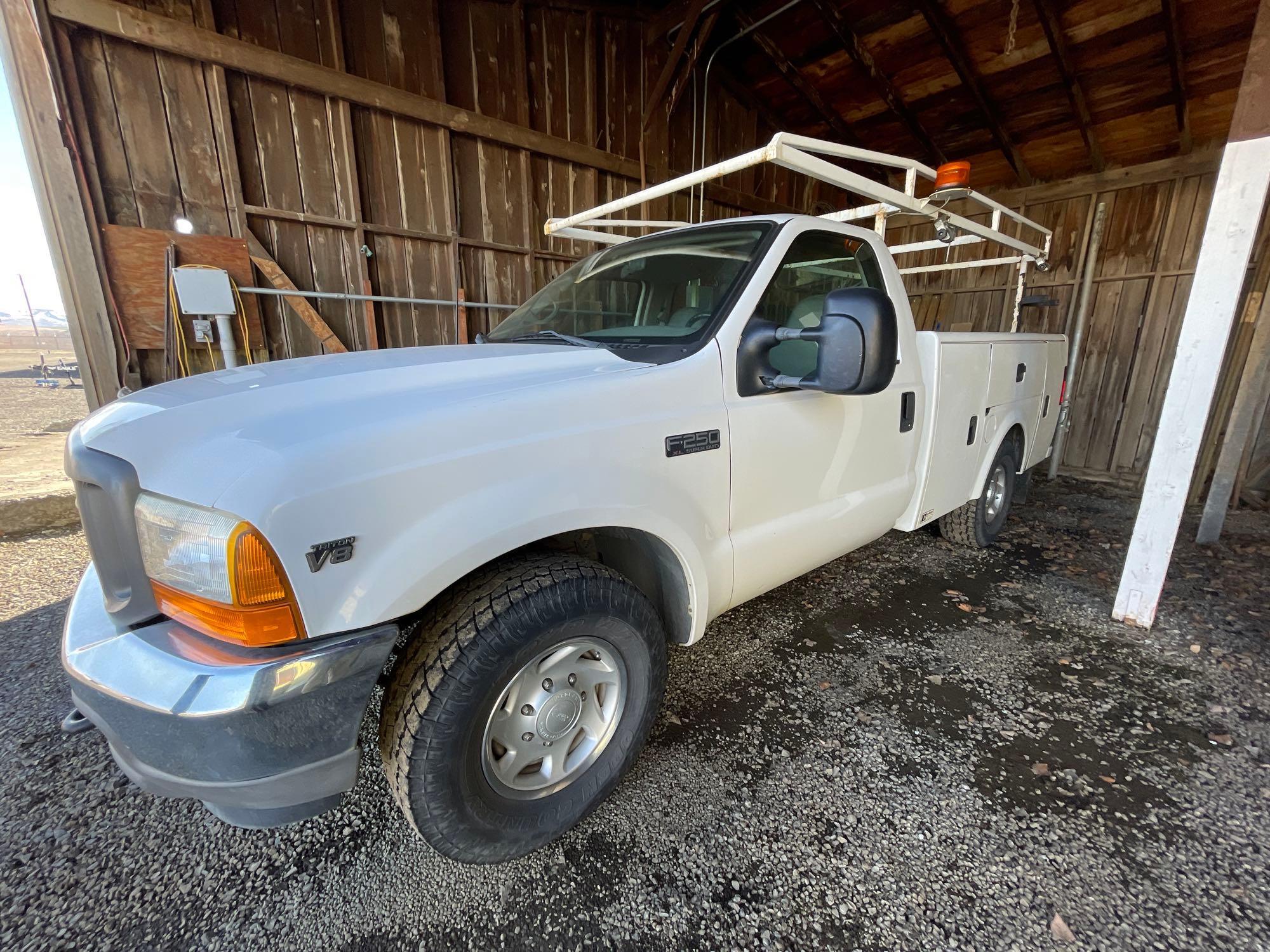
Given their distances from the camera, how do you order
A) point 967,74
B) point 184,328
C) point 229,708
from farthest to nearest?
point 967,74 → point 184,328 → point 229,708

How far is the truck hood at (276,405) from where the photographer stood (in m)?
1.18

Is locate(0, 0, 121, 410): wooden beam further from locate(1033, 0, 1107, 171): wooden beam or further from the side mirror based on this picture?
locate(1033, 0, 1107, 171): wooden beam

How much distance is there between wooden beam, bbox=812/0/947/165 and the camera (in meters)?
5.79

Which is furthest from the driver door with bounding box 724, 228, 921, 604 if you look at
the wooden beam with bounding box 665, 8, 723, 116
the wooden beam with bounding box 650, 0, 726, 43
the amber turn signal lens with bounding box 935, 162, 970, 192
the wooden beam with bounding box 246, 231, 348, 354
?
the wooden beam with bounding box 650, 0, 726, 43

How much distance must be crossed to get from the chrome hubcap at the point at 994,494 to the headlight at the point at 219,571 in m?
4.30

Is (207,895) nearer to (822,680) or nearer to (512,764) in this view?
(512,764)

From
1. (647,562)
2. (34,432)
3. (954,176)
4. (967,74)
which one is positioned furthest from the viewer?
(34,432)

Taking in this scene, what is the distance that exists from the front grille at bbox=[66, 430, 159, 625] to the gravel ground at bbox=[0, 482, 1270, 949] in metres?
0.92

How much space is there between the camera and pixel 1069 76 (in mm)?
5449

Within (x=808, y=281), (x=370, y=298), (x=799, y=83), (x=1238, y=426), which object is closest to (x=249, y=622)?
(x=808, y=281)

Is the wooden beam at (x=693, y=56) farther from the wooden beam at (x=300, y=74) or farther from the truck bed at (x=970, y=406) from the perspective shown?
the truck bed at (x=970, y=406)

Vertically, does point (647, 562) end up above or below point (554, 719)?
above

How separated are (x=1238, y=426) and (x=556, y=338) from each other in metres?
5.64

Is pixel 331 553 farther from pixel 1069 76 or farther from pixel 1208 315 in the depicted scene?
pixel 1069 76
